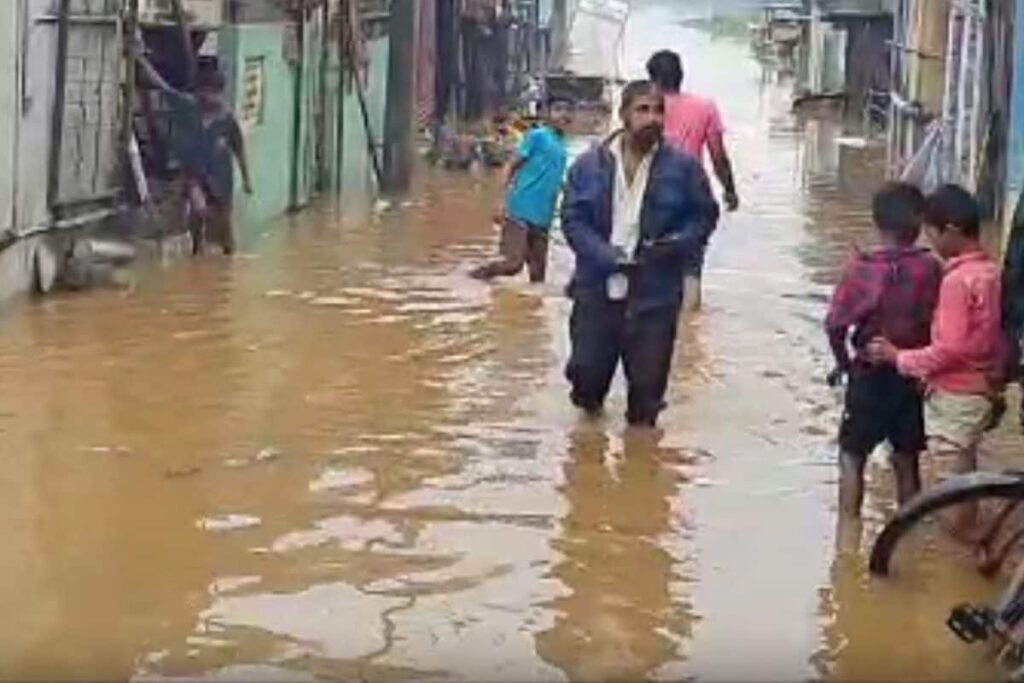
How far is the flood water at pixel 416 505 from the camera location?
6602 mm

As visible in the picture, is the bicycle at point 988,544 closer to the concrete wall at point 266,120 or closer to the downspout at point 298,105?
the concrete wall at point 266,120

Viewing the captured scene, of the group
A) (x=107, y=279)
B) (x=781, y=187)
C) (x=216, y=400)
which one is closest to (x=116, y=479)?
(x=216, y=400)

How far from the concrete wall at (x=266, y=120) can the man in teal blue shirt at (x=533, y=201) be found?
311 centimetres

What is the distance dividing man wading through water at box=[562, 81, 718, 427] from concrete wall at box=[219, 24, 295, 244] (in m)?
8.84

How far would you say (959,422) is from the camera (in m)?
8.30

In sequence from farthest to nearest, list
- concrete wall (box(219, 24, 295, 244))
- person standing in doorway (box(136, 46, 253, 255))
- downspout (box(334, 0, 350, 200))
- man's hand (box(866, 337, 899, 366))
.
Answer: downspout (box(334, 0, 350, 200)), concrete wall (box(219, 24, 295, 244)), person standing in doorway (box(136, 46, 253, 255)), man's hand (box(866, 337, 899, 366))

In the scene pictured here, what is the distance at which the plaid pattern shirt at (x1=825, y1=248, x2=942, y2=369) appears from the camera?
7938 mm

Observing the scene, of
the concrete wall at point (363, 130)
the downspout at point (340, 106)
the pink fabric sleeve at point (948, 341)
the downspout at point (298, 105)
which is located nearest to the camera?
the pink fabric sleeve at point (948, 341)

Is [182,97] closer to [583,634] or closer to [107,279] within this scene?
[107,279]

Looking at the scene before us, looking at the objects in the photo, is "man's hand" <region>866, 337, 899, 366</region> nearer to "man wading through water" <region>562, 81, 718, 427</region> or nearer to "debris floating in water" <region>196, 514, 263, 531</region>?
"man wading through water" <region>562, 81, 718, 427</region>

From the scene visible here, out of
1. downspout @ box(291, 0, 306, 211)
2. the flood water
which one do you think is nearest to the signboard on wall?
downspout @ box(291, 0, 306, 211)

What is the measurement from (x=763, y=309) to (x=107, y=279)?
452 centimetres

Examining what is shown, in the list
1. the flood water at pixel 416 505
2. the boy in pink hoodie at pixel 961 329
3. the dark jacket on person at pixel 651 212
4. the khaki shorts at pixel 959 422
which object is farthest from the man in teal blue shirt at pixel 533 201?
the boy in pink hoodie at pixel 961 329

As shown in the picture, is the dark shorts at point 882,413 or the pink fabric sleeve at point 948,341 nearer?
the pink fabric sleeve at point 948,341
